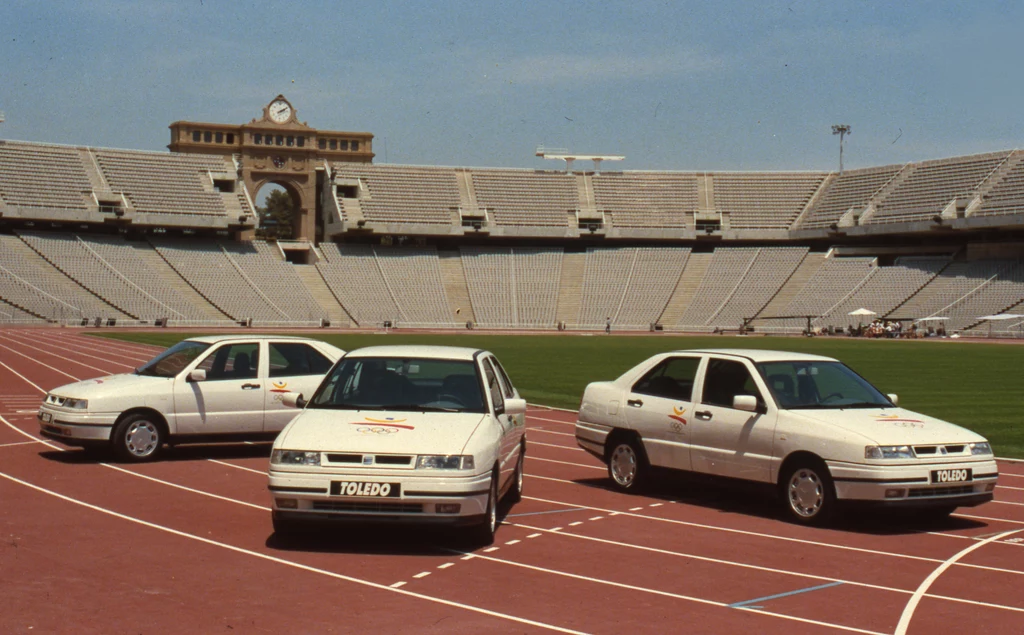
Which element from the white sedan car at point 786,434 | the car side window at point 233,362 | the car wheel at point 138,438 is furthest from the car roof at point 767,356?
the car wheel at point 138,438

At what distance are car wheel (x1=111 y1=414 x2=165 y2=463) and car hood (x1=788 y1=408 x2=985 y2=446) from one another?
7.44 m

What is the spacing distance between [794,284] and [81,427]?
6803cm

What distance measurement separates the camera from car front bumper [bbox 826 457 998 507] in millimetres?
9625

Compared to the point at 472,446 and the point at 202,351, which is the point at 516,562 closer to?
the point at 472,446

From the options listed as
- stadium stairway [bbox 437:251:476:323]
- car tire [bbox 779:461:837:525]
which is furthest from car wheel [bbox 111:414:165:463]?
stadium stairway [bbox 437:251:476:323]

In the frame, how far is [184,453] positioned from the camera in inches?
562

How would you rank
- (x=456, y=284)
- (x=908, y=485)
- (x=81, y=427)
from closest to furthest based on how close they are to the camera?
(x=908, y=485) < (x=81, y=427) < (x=456, y=284)

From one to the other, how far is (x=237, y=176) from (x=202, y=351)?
71.1 metres

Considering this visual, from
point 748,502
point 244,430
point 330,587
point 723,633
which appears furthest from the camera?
point 244,430

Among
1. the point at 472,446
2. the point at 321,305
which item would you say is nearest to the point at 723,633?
the point at 472,446

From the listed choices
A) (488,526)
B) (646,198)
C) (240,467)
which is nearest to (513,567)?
(488,526)

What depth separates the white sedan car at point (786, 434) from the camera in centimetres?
977

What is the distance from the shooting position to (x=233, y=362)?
14.0m

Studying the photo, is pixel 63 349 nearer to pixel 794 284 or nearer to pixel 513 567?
pixel 513 567
